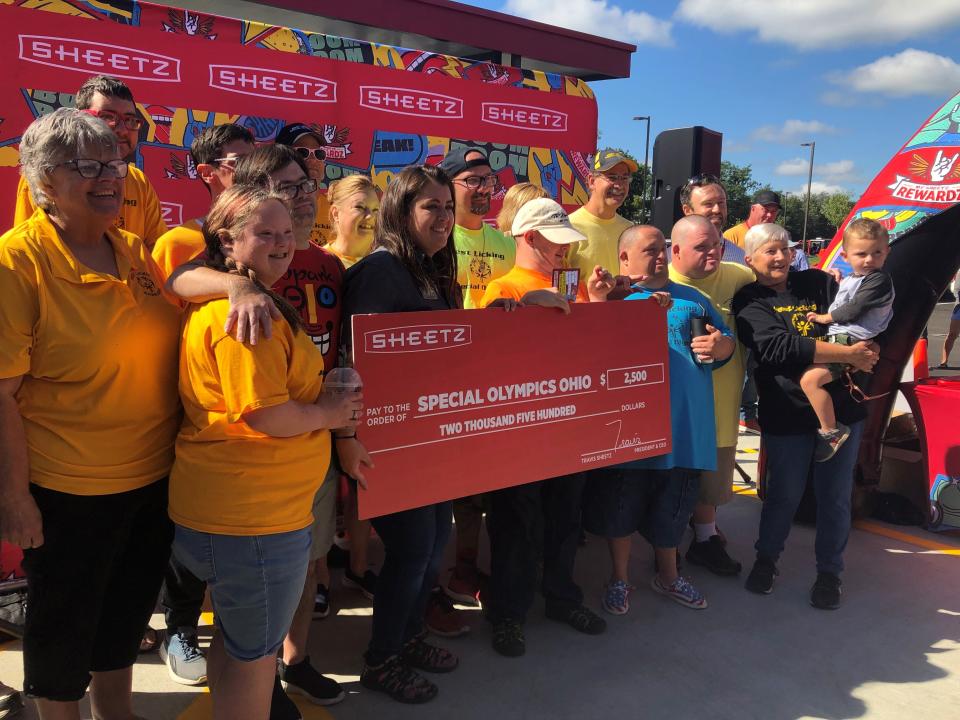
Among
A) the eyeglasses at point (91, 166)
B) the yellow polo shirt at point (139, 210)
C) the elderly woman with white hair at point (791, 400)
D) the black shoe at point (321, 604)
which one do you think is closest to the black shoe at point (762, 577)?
the elderly woman with white hair at point (791, 400)

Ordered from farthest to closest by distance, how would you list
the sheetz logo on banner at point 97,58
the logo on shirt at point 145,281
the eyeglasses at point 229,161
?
the sheetz logo on banner at point 97,58 → the eyeglasses at point 229,161 → the logo on shirt at point 145,281

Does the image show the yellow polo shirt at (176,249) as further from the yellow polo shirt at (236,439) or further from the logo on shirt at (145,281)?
the yellow polo shirt at (236,439)

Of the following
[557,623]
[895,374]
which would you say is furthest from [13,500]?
[895,374]

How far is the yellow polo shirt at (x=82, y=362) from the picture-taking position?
5.66ft

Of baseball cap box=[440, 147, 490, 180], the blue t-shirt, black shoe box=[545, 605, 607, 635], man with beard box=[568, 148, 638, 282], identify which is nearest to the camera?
black shoe box=[545, 605, 607, 635]

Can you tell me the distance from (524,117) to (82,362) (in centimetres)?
464

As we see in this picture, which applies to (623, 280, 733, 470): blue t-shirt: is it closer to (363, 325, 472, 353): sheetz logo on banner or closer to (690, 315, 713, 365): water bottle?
(690, 315, 713, 365): water bottle

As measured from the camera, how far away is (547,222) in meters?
2.98

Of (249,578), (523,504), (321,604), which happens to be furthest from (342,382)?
(321,604)

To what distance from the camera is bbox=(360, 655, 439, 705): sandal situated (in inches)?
103

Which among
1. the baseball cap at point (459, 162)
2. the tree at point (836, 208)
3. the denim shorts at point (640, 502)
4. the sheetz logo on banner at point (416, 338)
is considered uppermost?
the tree at point (836, 208)

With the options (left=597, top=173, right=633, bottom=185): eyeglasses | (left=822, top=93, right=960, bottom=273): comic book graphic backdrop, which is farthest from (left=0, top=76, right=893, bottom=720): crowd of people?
(left=822, top=93, right=960, bottom=273): comic book graphic backdrop

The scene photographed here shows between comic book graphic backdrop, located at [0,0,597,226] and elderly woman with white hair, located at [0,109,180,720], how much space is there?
2.50 m

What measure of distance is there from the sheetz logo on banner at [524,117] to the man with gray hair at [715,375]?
2449mm
